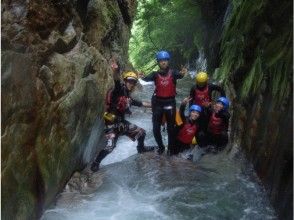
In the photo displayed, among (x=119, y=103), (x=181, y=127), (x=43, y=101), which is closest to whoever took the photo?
(x=43, y=101)

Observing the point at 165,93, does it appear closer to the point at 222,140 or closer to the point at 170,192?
the point at 222,140

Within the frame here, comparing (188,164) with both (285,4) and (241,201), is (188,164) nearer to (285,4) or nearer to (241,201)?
(241,201)

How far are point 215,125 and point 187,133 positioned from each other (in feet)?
2.03

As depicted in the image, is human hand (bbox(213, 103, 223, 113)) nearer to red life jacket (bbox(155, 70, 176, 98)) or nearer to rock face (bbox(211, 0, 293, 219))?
rock face (bbox(211, 0, 293, 219))

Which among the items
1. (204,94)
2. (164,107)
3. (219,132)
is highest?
(204,94)

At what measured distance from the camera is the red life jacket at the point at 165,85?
8.15 m

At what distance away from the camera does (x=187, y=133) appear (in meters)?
8.46

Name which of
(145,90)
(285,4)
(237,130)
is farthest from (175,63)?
(285,4)

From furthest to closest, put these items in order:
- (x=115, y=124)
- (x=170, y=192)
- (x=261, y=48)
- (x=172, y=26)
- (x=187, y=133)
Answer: (x=172, y=26) → (x=187, y=133) → (x=115, y=124) → (x=261, y=48) → (x=170, y=192)

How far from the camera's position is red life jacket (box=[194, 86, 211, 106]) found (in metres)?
8.48

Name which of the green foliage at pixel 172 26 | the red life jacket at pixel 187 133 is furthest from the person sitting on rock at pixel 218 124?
the green foliage at pixel 172 26

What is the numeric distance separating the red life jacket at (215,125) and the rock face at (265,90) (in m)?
0.40

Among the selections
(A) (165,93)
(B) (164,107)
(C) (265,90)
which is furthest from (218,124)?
(C) (265,90)

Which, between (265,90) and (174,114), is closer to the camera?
(265,90)
